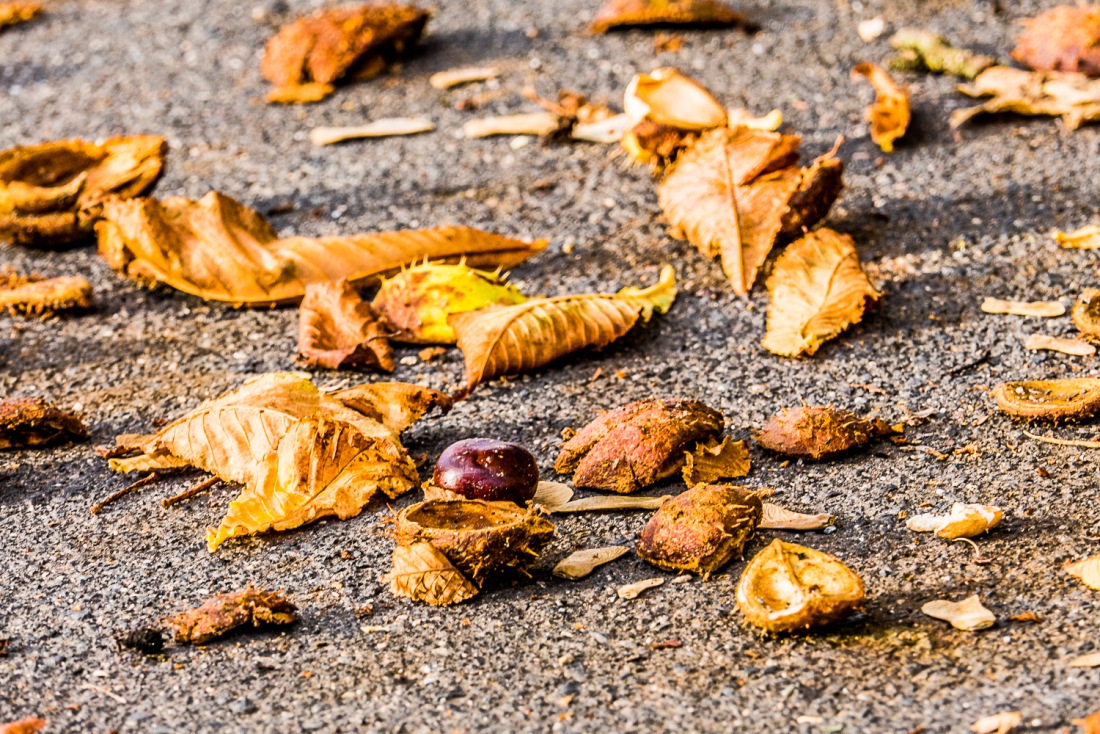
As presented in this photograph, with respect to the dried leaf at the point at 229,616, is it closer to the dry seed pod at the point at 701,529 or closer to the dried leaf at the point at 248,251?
the dry seed pod at the point at 701,529

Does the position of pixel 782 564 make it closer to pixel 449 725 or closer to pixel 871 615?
pixel 871 615

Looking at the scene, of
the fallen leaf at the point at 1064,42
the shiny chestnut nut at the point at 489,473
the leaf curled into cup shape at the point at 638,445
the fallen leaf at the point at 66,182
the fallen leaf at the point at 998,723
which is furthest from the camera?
the fallen leaf at the point at 1064,42

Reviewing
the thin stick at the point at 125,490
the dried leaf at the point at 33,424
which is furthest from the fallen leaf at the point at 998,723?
the dried leaf at the point at 33,424

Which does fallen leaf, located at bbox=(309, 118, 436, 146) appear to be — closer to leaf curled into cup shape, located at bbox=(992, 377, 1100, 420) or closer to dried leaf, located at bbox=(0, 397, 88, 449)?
dried leaf, located at bbox=(0, 397, 88, 449)

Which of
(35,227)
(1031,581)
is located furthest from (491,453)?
(35,227)

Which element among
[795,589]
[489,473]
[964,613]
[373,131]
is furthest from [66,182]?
[964,613]

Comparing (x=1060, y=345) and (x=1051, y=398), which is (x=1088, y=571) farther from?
(x=1060, y=345)

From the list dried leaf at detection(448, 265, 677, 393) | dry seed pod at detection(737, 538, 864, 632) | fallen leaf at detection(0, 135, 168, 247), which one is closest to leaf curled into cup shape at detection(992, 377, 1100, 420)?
dry seed pod at detection(737, 538, 864, 632)
